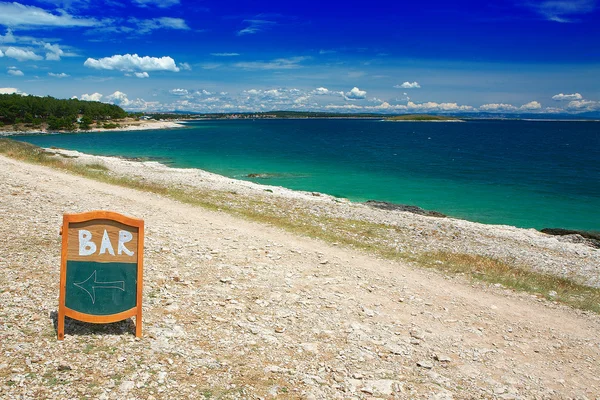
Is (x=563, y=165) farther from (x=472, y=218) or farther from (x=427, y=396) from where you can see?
(x=427, y=396)

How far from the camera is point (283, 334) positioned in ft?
25.5

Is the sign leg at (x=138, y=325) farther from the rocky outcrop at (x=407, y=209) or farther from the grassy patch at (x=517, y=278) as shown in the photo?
the rocky outcrop at (x=407, y=209)

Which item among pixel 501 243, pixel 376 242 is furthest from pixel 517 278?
pixel 501 243

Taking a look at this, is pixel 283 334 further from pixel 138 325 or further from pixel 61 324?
pixel 61 324

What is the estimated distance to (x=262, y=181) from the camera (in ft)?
151

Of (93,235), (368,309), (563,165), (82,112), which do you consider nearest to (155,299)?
(93,235)

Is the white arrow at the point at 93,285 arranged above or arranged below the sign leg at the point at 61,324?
above

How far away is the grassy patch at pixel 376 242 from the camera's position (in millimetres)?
12625

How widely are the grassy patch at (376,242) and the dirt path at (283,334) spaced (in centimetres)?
106

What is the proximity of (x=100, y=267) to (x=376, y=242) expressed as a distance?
1196 cm

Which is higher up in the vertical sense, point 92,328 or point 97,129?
point 97,129

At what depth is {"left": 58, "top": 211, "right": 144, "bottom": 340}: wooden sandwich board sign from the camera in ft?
21.0

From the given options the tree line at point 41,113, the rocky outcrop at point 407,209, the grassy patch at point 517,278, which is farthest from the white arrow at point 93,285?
the tree line at point 41,113

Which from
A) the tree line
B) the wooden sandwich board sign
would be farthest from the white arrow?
the tree line
